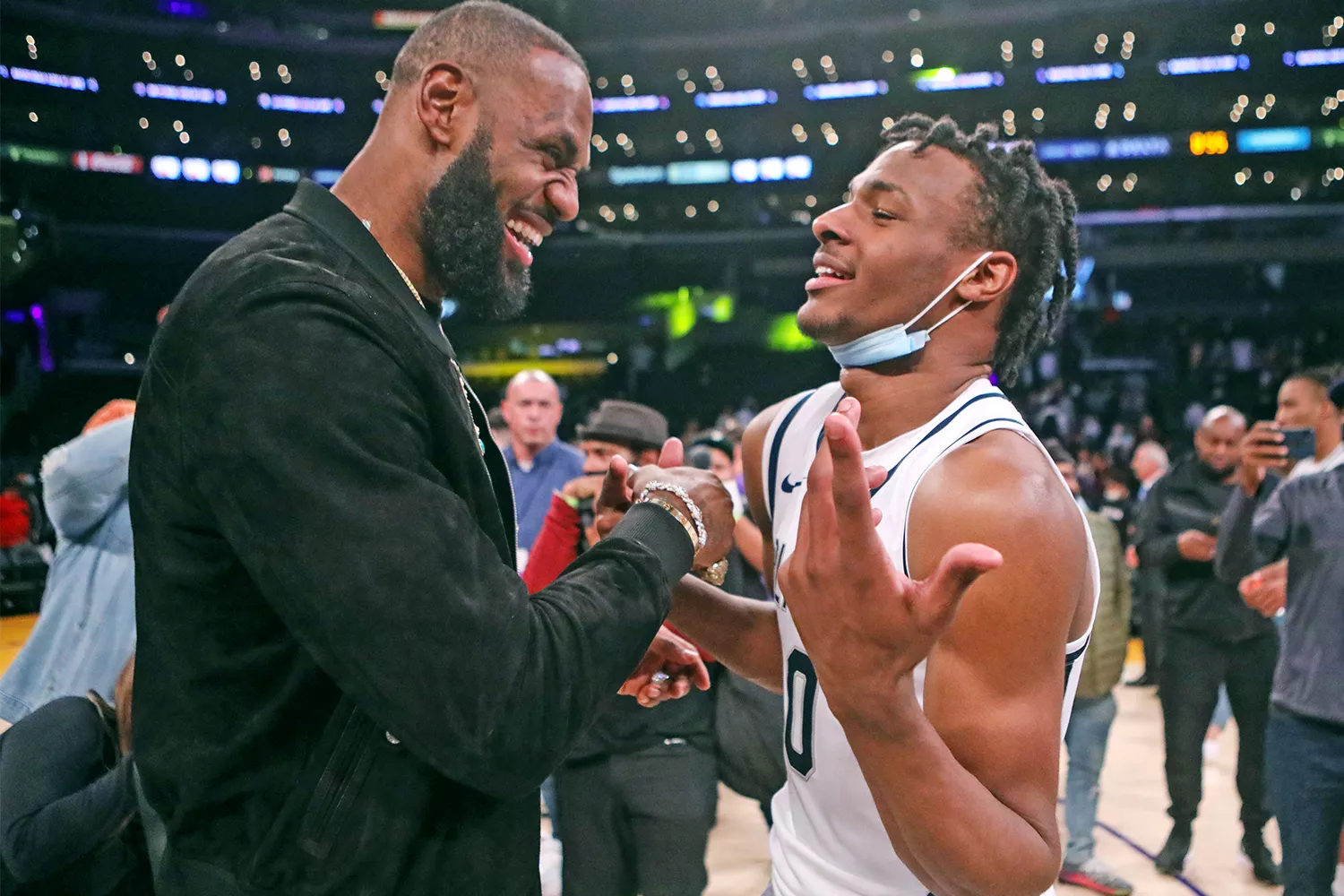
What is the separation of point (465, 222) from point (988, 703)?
995 mm

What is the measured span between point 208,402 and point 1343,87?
27028mm

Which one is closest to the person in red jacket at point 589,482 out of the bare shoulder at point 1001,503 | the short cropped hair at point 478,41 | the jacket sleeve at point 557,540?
the jacket sleeve at point 557,540

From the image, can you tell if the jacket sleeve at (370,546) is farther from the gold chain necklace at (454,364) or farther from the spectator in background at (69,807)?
the spectator in background at (69,807)

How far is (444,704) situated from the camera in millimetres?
1019

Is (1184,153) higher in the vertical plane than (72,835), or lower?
higher

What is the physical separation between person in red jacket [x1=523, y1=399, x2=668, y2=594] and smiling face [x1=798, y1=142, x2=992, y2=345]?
4.58 feet

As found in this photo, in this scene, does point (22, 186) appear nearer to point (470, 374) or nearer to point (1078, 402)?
point (470, 374)

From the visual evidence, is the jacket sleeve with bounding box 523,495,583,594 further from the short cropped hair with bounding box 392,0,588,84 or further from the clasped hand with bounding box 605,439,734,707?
the short cropped hair with bounding box 392,0,588,84

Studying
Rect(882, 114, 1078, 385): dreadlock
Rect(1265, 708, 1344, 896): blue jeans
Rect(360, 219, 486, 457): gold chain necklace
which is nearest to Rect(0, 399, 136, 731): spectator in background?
Rect(360, 219, 486, 457): gold chain necklace

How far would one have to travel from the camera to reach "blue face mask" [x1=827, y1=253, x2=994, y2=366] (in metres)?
1.82

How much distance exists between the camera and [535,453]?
5.14 metres

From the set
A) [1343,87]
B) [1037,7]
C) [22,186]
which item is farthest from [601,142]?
[1343,87]

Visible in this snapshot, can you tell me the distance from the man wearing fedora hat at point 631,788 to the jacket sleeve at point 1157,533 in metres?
2.61

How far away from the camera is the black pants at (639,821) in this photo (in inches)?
127
